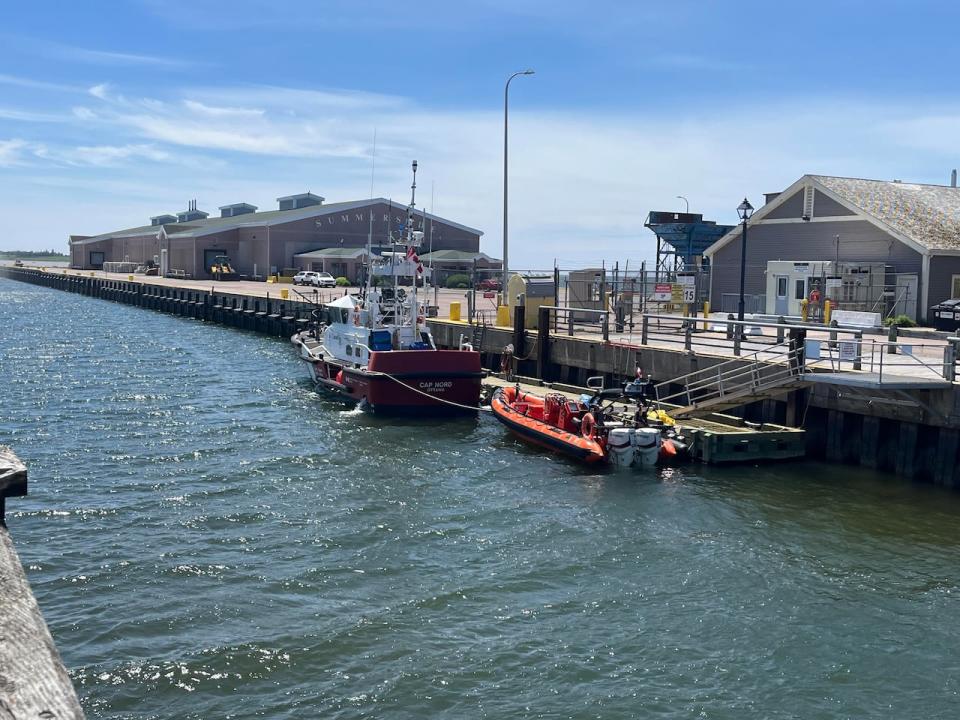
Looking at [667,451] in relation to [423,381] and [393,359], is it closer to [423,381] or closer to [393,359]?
[423,381]

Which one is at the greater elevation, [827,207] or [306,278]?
[827,207]

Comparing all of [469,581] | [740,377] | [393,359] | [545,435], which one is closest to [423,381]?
[393,359]

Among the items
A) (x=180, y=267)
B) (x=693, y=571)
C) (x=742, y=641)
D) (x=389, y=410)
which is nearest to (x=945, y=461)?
(x=693, y=571)

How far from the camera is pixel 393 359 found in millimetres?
25578

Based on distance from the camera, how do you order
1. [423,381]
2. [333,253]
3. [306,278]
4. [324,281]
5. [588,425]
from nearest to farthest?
1. [588,425]
2. [423,381]
3. [324,281]
4. [306,278]
5. [333,253]

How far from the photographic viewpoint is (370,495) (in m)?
17.8

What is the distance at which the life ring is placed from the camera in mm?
20344

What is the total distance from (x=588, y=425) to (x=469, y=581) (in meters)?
7.95

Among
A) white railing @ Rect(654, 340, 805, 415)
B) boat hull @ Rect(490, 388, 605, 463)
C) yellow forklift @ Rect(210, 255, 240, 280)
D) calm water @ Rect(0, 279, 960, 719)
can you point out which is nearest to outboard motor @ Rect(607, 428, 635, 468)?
boat hull @ Rect(490, 388, 605, 463)

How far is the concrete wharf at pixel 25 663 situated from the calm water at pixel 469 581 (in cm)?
700

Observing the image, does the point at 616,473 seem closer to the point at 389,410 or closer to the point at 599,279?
the point at 389,410

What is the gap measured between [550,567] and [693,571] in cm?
210

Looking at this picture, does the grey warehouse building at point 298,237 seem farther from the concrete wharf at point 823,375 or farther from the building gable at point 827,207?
the concrete wharf at point 823,375

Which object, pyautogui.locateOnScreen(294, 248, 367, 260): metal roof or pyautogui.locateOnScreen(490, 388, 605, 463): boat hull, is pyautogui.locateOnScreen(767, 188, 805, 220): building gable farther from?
pyautogui.locateOnScreen(294, 248, 367, 260): metal roof
